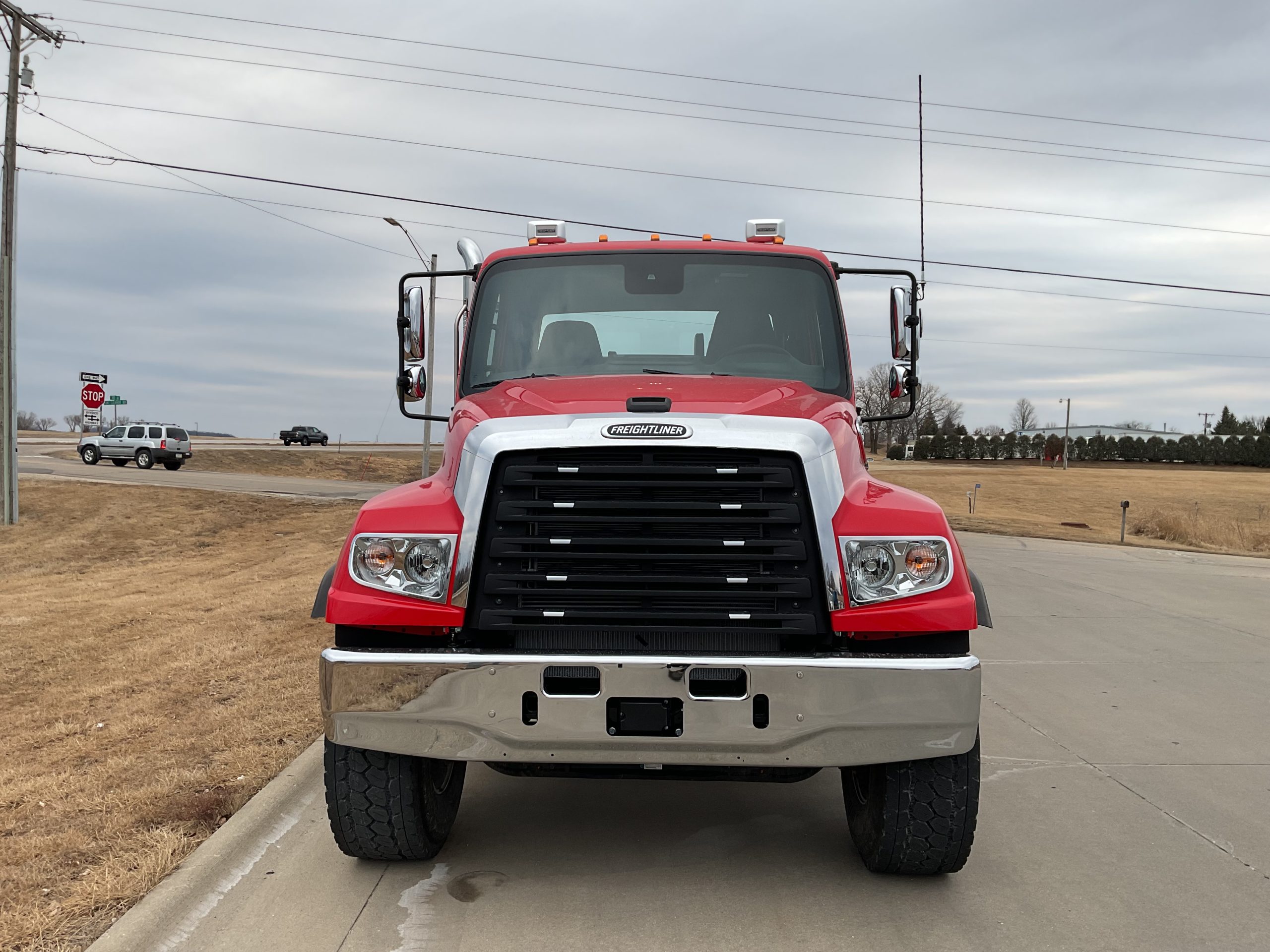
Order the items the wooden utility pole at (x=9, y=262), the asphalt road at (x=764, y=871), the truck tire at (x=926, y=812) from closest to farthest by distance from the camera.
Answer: the asphalt road at (x=764, y=871) → the truck tire at (x=926, y=812) → the wooden utility pole at (x=9, y=262)

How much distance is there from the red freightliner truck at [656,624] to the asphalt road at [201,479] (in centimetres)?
2588

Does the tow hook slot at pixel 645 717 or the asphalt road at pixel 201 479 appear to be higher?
the tow hook slot at pixel 645 717

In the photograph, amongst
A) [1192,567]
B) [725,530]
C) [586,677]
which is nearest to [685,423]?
[725,530]

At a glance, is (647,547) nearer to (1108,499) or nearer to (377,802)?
(377,802)

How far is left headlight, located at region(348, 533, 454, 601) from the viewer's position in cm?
363

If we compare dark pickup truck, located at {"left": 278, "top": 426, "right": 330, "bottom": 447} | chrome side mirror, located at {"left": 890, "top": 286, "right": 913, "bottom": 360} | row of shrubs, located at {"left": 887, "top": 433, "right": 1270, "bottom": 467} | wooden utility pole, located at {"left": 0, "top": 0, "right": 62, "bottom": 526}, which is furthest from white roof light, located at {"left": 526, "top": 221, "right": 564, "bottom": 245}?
row of shrubs, located at {"left": 887, "top": 433, "right": 1270, "bottom": 467}

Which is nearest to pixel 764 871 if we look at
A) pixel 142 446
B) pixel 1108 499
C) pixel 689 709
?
pixel 689 709

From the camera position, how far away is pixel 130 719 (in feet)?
21.5

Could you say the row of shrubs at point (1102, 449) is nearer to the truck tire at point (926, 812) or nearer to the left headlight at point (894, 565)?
the truck tire at point (926, 812)

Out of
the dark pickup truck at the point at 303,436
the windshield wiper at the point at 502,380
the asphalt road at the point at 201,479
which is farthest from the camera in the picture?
the dark pickup truck at the point at 303,436

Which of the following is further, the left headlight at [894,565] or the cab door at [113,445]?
the cab door at [113,445]

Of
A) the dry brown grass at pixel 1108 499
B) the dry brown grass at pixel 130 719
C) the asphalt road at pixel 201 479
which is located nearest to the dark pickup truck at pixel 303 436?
the asphalt road at pixel 201 479

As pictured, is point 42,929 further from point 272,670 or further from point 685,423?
point 272,670

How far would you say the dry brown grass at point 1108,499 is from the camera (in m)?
27.0
